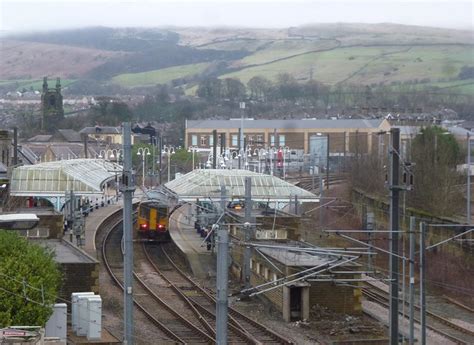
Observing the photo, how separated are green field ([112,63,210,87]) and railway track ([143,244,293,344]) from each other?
252ft

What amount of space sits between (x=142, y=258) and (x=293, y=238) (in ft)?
14.7

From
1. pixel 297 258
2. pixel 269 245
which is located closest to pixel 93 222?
pixel 297 258

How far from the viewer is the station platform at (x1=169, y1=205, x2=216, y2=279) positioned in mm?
20833

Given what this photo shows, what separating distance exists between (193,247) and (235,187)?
1.85 m

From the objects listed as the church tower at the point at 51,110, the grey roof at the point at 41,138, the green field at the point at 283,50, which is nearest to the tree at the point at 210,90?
the church tower at the point at 51,110

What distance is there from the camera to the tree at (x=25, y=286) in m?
10.6

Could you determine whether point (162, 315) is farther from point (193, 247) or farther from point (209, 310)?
point (193, 247)

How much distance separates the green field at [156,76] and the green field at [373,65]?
4955 mm

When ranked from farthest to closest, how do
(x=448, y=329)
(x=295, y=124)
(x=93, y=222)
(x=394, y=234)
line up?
(x=295, y=124), (x=93, y=222), (x=448, y=329), (x=394, y=234)

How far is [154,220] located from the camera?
26.4 meters

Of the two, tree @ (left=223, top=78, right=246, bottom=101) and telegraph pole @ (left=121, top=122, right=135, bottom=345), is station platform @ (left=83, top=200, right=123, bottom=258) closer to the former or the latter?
telegraph pole @ (left=121, top=122, right=135, bottom=345)

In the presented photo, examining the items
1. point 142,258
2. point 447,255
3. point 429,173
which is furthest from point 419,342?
point 429,173

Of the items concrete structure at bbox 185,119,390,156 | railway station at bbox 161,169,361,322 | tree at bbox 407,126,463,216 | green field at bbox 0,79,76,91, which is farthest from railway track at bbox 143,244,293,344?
green field at bbox 0,79,76,91

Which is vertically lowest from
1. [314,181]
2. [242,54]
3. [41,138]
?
[41,138]
